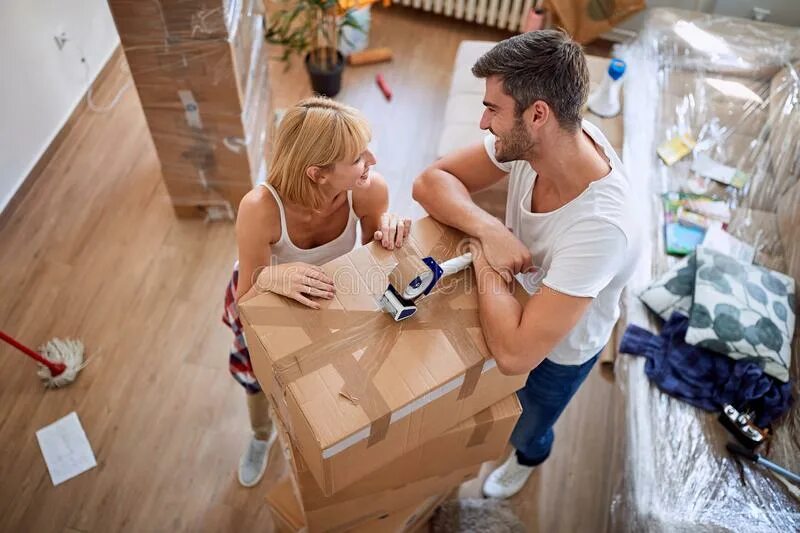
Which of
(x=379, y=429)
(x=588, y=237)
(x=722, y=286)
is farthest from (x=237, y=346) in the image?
(x=722, y=286)

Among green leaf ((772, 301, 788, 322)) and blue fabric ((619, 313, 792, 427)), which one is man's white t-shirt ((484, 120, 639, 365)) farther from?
green leaf ((772, 301, 788, 322))

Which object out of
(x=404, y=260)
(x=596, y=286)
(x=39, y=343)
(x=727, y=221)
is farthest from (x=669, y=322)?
(x=39, y=343)

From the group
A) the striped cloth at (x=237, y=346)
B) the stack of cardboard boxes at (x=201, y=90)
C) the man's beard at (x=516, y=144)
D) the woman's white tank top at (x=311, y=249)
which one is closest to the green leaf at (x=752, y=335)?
the man's beard at (x=516, y=144)

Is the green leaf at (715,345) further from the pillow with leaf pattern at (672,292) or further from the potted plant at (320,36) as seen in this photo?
the potted plant at (320,36)

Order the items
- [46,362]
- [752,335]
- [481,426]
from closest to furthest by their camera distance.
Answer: [481,426] → [752,335] → [46,362]

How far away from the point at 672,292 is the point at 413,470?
1086mm

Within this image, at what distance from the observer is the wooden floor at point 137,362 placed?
192cm

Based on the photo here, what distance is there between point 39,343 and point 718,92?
107 inches

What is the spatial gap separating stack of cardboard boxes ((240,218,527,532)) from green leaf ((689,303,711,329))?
849 mm

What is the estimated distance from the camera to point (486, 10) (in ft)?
11.1

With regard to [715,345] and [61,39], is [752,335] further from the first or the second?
[61,39]

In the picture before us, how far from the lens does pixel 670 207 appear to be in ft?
7.58

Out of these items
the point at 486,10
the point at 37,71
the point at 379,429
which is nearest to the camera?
the point at 379,429

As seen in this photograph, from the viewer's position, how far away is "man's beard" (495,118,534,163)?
1.18 meters
